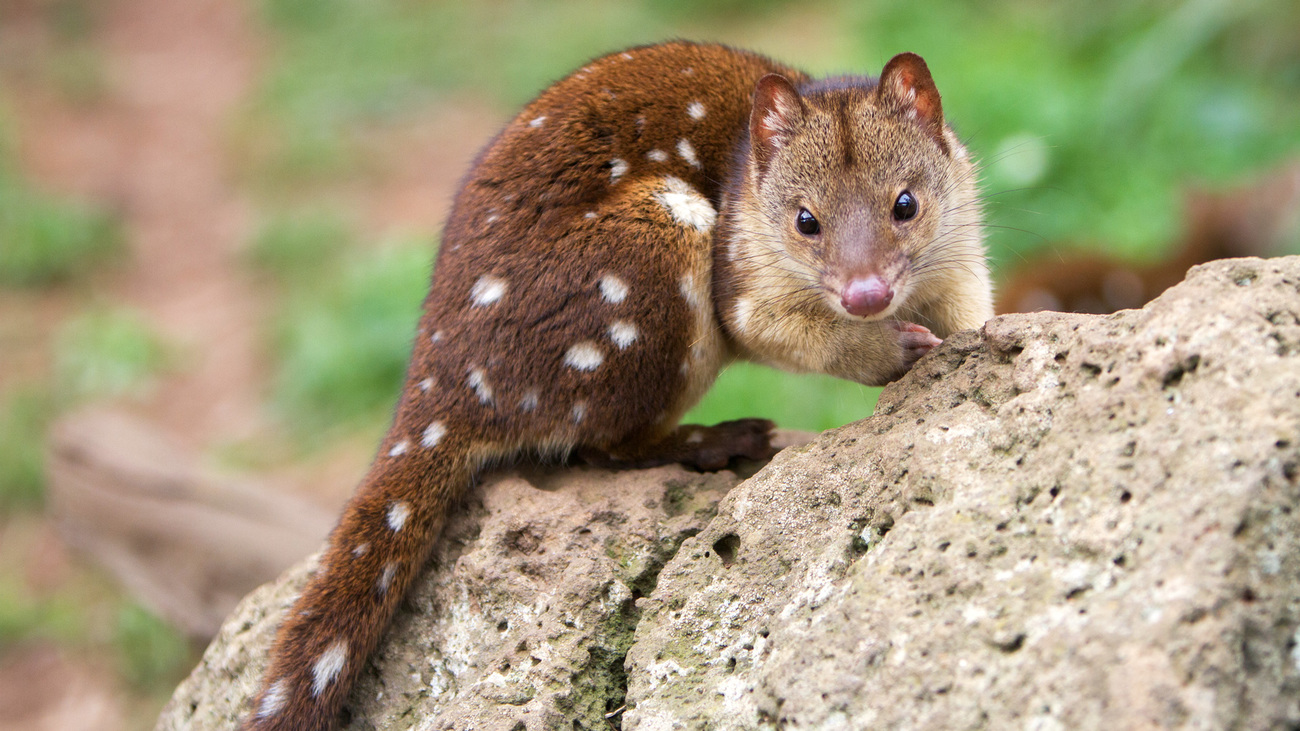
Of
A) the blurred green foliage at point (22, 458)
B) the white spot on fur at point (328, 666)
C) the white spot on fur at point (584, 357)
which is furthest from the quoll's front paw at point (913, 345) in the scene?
the blurred green foliage at point (22, 458)

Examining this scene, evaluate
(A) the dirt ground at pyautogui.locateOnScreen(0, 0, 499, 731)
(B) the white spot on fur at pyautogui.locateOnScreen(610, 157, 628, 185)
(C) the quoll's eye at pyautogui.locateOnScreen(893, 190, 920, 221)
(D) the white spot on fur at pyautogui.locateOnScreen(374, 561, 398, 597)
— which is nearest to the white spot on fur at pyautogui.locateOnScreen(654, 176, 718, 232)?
(B) the white spot on fur at pyautogui.locateOnScreen(610, 157, 628, 185)

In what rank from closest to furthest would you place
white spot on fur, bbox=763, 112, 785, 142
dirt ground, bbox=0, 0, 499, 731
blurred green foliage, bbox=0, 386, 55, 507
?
white spot on fur, bbox=763, 112, 785, 142 → dirt ground, bbox=0, 0, 499, 731 → blurred green foliage, bbox=0, 386, 55, 507

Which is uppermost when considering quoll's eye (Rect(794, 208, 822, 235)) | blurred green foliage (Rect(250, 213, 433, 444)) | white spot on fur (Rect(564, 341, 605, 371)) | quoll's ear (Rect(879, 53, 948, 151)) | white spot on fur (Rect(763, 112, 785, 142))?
quoll's ear (Rect(879, 53, 948, 151))

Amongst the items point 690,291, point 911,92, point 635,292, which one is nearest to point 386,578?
point 635,292

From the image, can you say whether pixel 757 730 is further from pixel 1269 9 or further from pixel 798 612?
pixel 1269 9

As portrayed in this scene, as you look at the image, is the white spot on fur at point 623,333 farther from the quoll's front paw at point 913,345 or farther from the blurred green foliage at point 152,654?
the blurred green foliage at point 152,654

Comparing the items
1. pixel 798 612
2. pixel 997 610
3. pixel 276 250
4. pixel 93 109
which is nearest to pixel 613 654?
pixel 798 612

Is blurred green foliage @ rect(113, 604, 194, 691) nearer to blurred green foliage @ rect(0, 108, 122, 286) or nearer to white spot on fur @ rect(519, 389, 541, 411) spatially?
white spot on fur @ rect(519, 389, 541, 411)
